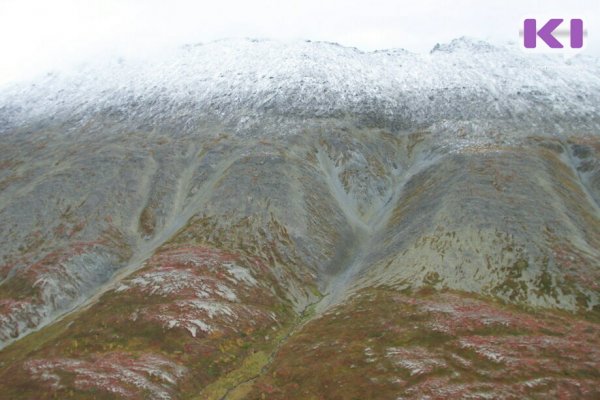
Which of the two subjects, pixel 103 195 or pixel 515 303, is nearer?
pixel 515 303

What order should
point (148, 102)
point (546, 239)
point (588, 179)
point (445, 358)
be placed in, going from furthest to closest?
point (148, 102) → point (588, 179) → point (546, 239) → point (445, 358)

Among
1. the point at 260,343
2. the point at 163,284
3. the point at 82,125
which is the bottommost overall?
the point at 260,343

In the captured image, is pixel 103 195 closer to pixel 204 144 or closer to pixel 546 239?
pixel 204 144

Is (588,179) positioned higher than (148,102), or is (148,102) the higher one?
(148,102)

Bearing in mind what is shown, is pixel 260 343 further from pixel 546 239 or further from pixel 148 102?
pixel 148 102

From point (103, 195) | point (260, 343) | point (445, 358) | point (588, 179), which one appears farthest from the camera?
point (588, 179)

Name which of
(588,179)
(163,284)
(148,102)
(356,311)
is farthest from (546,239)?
(148,102)
